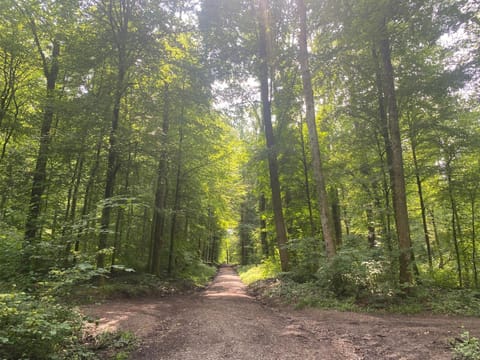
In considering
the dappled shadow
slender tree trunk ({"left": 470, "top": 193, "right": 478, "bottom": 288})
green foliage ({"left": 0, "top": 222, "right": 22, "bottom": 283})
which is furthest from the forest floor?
slender tree trunk ({"left": 470, "top": 193, "right": 478, "bottom": 288})

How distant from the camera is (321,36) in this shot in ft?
36.1

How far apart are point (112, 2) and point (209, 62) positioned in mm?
4669

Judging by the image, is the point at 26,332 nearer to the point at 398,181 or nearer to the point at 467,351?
the point at 467,351

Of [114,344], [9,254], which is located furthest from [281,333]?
[9,254]

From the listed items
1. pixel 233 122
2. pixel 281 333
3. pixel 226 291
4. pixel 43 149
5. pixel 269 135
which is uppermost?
pixel 233 122

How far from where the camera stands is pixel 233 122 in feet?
54.7

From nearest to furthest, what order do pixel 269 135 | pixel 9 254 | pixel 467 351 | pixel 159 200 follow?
pixel 467 351 < pixel 9 254 < pixel 159 200 < pixel 269 135

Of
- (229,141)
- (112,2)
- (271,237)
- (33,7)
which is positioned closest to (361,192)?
(271,237)

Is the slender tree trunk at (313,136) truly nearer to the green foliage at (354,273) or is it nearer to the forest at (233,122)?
the forest at (233,122)

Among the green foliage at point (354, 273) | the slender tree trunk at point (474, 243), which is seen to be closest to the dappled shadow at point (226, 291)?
the green foliage at point (354, 273)

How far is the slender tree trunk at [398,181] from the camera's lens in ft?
27.9

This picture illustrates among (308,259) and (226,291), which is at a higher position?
Result: (308,259)

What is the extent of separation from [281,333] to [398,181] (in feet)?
20.6

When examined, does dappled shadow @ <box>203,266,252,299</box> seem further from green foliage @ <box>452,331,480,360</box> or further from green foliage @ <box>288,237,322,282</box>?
green foliage @ <box>452,331,480,360</box>
